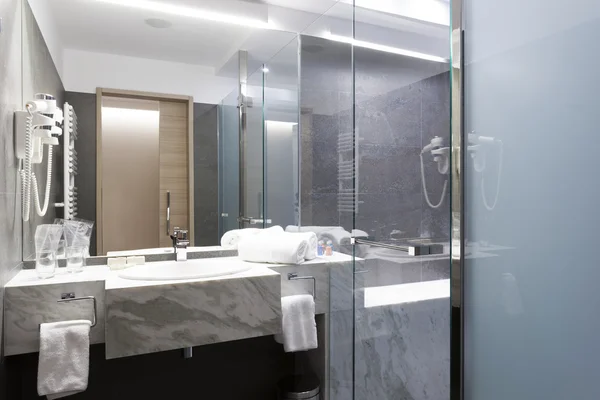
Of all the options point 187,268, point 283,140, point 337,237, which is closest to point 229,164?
point 283,140

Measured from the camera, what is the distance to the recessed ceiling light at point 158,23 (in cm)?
212

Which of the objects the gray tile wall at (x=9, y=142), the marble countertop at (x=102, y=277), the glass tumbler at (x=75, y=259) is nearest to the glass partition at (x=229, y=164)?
Answer: the marble countertop at (x=102, y=277)

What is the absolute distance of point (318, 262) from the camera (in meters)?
2.10

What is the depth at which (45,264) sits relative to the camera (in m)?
1.68

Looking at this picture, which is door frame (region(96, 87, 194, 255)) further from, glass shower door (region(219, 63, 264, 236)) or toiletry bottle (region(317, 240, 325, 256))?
toiletry bottle (region(317, 240, 325, 256))

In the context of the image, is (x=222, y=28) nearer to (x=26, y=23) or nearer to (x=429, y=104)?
(x=26, y=23)

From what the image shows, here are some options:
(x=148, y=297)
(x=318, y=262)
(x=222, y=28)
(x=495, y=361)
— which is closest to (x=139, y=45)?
(x=222, y=28)

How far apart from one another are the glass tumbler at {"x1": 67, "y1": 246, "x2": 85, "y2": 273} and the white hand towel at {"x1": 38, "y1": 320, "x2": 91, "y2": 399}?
308mm

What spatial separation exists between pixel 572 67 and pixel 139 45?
1905mm

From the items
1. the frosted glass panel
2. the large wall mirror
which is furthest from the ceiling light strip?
the large wall mirror

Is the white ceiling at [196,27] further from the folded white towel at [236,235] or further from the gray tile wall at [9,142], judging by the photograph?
the folded white towel at [236,235]

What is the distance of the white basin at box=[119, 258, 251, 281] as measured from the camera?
1840 mm

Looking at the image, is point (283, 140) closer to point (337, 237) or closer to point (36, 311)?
point (337, 237)

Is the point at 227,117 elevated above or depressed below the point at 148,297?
above
